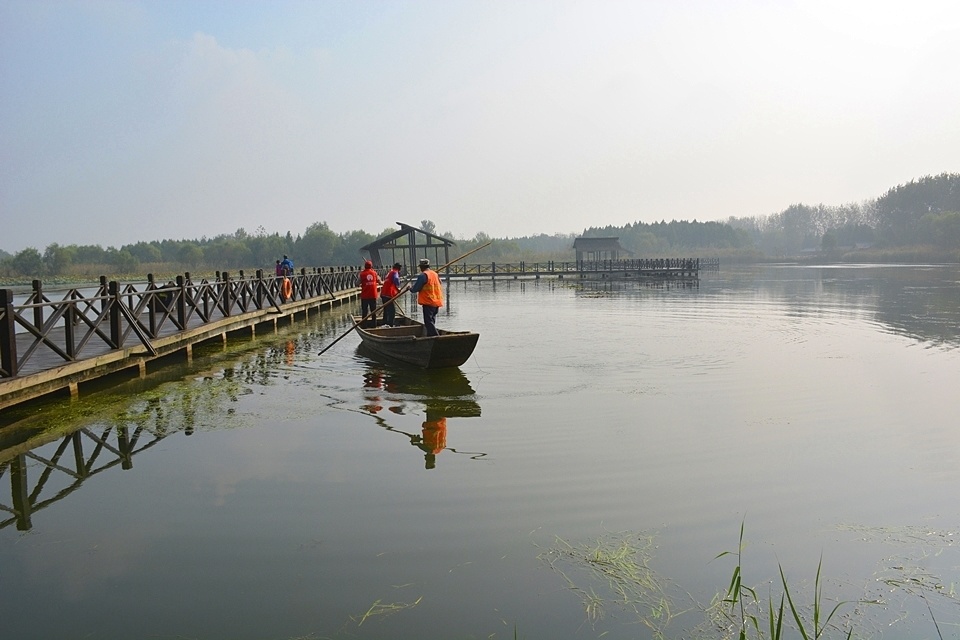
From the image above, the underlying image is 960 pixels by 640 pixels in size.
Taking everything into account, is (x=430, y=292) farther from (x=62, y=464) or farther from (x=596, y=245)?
(x=596, y=245)

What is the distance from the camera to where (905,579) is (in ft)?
14.5

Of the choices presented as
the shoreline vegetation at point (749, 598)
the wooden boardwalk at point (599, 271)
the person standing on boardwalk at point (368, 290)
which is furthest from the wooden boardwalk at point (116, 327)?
Answer: the wooden boardwalk at point (599, 271)

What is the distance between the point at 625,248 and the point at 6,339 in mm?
93944

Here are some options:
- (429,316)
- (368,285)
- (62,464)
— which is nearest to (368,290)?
(368,285)

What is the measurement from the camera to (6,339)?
8.16 metres

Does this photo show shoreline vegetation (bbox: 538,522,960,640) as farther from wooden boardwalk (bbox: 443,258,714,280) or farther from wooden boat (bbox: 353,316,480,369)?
wooden boardwalk (bbox: 443,258,714,280)

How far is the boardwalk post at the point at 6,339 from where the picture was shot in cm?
812

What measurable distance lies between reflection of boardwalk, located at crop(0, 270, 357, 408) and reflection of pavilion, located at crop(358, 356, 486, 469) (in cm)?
375

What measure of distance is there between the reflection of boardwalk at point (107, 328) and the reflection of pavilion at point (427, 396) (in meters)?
3.75

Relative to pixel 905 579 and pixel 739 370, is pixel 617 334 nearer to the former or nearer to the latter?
pixel 739 370

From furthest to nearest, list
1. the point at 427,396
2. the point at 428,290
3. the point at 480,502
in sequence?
the point at 428,290, the point at 427,396, the point at 480,502

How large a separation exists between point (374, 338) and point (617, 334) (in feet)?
22.6

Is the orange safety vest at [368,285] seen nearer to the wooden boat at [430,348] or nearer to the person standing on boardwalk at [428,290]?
the wooden boat at [430,348]

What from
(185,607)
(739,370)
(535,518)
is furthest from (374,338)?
(185,607)
